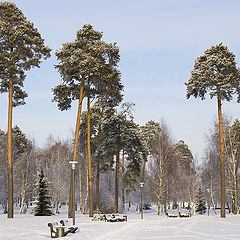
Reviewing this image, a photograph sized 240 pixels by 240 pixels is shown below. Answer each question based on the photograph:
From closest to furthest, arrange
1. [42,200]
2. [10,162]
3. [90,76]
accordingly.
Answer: [10,162] → [90,76] → [42,200]

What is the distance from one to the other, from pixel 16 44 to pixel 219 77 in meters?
15.4

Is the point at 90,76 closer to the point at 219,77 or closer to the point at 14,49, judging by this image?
the point at 14,49

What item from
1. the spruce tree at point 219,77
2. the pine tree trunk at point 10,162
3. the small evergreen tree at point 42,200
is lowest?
the small evergreen tree at point 42,200

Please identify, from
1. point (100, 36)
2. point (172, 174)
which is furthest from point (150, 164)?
point (100, 36)

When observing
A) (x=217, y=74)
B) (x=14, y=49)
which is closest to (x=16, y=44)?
(x=14, y=49)

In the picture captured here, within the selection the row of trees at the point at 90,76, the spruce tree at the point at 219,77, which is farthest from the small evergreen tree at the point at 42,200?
the spruce tree at the point at 219,77

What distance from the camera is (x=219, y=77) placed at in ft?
83.8

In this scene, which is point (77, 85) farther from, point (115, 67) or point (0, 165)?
point (0, 165)

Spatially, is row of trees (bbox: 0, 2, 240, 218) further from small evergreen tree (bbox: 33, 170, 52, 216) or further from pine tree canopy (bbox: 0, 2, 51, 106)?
small evergreen tree (bbox: 33, 170, 52, 216)

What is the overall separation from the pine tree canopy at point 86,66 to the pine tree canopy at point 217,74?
21.8ft

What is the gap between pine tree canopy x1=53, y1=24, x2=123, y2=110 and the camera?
23531 millimetres

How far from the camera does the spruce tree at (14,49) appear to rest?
21125 millimetres

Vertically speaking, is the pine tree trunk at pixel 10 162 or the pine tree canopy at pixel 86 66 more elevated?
the pine tree canopy at pixel 86 66

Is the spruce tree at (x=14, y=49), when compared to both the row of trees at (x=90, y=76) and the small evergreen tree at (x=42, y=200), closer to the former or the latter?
the row of trees at (x=90, y=76)
